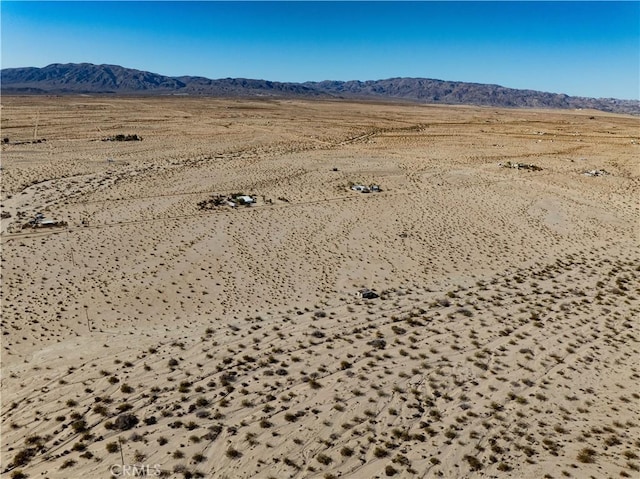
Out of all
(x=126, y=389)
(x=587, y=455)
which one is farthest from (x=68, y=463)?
(x=587, y=455)

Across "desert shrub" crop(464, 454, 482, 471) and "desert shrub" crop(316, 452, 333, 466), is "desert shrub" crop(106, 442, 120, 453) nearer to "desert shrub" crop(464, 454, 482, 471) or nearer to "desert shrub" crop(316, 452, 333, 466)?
"desert shrub" crop(316, 452, 333, 466)

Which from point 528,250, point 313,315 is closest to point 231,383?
point 313,315

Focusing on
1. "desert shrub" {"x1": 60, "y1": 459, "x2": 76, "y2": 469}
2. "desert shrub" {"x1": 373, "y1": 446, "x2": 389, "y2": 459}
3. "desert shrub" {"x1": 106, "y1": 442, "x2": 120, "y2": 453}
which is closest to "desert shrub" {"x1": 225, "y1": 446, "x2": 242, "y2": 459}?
"desert shrub" {"x1": 106, "y1": 442, "x2": 120, "y2": 453}

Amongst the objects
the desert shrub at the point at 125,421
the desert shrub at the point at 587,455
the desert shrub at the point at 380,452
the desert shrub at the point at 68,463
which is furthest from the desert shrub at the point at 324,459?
the desert shrub at the point at 587,455

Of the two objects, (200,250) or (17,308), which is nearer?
(17,308)

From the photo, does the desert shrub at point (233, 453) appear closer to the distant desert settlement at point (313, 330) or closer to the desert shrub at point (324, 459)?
the distant desert settlement at point (313, 330)

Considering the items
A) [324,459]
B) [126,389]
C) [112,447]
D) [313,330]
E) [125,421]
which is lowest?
[324,459]

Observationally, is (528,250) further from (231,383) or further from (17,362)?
(17,362)

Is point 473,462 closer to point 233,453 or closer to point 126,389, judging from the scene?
point 233,453
